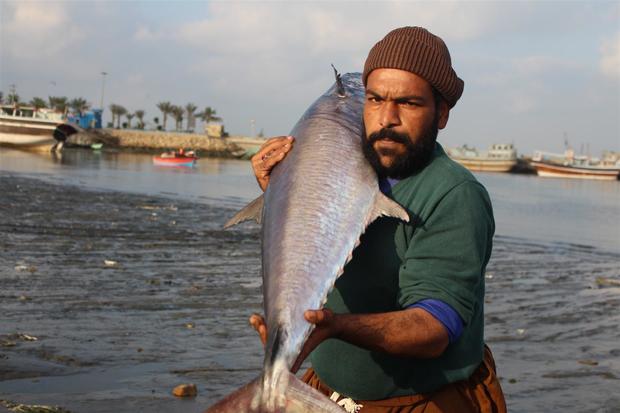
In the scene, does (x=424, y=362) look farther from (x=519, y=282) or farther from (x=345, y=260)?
(x=519, y=282)

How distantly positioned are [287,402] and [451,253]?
776 mm

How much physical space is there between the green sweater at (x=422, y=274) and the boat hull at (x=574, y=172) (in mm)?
100720

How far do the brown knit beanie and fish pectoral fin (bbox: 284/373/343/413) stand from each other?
1.15 m

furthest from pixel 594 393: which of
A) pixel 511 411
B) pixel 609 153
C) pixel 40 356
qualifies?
pixel 609 153

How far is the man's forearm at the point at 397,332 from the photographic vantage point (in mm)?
→ 2293

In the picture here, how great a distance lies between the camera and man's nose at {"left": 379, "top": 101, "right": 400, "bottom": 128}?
268 centimetres

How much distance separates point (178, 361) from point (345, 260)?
4860mm

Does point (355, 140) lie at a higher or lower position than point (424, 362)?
higher

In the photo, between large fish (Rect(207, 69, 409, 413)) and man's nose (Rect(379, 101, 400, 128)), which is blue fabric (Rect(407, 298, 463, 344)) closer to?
large fish (Rect(207, 69, 409, 413))

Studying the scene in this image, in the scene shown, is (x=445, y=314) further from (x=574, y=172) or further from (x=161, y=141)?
(x=161, y=141)

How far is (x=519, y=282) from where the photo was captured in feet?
44.3

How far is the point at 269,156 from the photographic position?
2914 mm

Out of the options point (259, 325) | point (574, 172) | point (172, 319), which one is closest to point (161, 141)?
point (574, 172)

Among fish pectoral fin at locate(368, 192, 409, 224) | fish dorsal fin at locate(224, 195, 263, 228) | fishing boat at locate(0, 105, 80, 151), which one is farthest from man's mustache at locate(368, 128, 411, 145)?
fishing boat at locate(0, 105, 80, 151)
